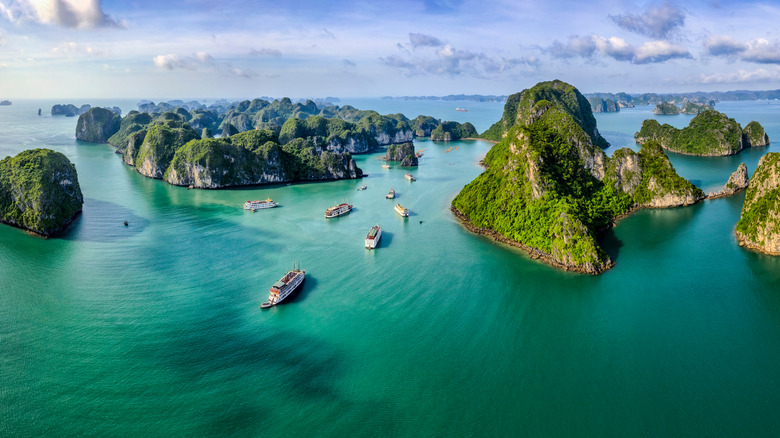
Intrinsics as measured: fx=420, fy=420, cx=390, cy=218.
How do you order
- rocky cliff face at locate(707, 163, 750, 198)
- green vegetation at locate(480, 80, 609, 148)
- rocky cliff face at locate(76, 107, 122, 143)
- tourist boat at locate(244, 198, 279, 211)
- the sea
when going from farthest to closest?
rocky cliff face at locate(76, 107, 122, 143), green vegetation at locate(480, 80, 609, 148), rocky cliff face at locate(707, 163, 750, 198), tourist boat at locate(244, 198, 279, 211), the sea

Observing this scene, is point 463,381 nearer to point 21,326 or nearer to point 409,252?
point 409,252

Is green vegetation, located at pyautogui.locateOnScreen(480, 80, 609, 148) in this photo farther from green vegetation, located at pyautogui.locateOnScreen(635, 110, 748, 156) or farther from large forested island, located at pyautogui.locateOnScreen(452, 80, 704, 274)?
large forested island, located at pyautogui.locateOnScreen(452, 80, 704, 274)

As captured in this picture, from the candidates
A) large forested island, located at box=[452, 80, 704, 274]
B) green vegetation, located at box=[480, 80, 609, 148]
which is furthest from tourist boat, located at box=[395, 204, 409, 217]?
green vegetation, located at box=[480, 80, 609, 148]

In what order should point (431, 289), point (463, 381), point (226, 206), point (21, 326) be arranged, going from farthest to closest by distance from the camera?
1. point (226, 206)
2. point (431, 289)
3. point (21, 326)
4. point (463, 381)

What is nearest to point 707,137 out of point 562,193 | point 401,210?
point 562,193

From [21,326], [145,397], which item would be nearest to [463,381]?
[145,397]

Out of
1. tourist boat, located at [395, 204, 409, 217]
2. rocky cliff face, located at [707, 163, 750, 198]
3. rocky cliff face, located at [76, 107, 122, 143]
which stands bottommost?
tourist boat, located at [395, 204, 409, 217]

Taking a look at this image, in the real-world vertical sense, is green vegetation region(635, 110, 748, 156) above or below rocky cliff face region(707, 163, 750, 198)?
above
